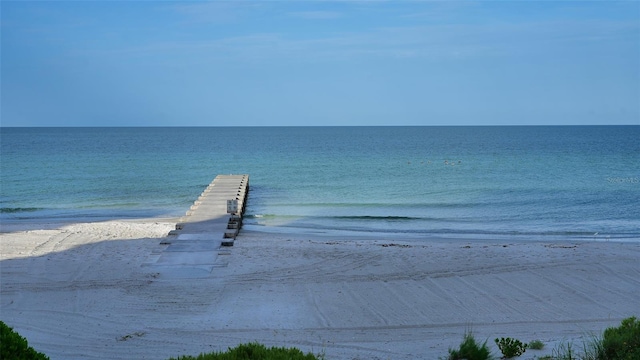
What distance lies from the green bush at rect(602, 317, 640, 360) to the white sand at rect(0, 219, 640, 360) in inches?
35.5

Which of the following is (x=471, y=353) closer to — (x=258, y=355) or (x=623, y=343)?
(x=623, y=343)

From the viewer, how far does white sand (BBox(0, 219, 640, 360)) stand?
8.76 m

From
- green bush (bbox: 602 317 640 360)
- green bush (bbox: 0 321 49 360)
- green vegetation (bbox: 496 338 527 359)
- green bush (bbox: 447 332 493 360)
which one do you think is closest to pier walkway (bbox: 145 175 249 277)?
green bush (bbox: 447 332 493 360)

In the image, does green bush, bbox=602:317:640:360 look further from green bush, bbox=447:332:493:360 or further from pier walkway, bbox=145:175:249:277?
pier walkway, bbox=145:175:249:277

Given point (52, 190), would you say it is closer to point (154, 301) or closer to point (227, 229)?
point (227, 229)

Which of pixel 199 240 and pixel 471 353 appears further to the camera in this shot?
pixel 199 240

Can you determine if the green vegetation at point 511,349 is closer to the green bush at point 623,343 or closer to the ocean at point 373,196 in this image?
the green bush at point 623,343

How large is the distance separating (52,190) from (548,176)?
27196 mm

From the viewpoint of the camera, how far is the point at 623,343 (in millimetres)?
5867

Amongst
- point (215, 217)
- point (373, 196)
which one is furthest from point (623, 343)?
point (373, 196)

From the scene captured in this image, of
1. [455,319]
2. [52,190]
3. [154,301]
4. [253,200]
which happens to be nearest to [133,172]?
[52,190]

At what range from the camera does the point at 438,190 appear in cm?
3056

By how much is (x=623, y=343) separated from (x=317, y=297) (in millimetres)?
5759

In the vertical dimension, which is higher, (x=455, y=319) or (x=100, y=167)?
(x=100, y=167)
